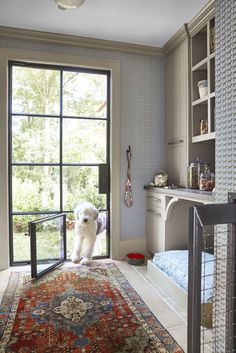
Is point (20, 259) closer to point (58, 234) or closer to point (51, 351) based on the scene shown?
point (58, 234)

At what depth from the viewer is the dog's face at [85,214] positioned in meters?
2.86

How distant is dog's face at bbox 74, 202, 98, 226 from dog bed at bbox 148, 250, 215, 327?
30.3 inches

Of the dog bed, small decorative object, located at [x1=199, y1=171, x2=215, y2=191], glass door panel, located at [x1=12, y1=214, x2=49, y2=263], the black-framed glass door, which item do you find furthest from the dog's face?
small decorative object, located at [x1=199, y1=171, x2=215, y2=191]

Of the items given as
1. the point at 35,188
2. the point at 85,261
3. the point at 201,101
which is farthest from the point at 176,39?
the point at 85,261

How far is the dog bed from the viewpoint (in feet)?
6.12

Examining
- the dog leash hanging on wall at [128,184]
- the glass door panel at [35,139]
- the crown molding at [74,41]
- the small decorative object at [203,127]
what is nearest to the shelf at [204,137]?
the small decorative object at [203,127]

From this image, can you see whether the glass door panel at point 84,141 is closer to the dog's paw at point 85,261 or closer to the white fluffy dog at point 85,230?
the white fluffy dog at point 85,230

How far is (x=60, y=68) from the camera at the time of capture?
303cm

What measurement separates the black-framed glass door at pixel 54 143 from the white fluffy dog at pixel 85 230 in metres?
0.19

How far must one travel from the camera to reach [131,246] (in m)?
3.22

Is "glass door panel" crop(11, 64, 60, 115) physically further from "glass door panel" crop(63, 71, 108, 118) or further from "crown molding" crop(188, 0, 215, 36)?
"crown molding" crop(188, 0, 215, 36)

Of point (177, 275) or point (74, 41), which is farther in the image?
point (74, 41)

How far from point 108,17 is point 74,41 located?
1.81 ft

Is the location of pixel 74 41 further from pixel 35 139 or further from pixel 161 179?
pixel 161 179
